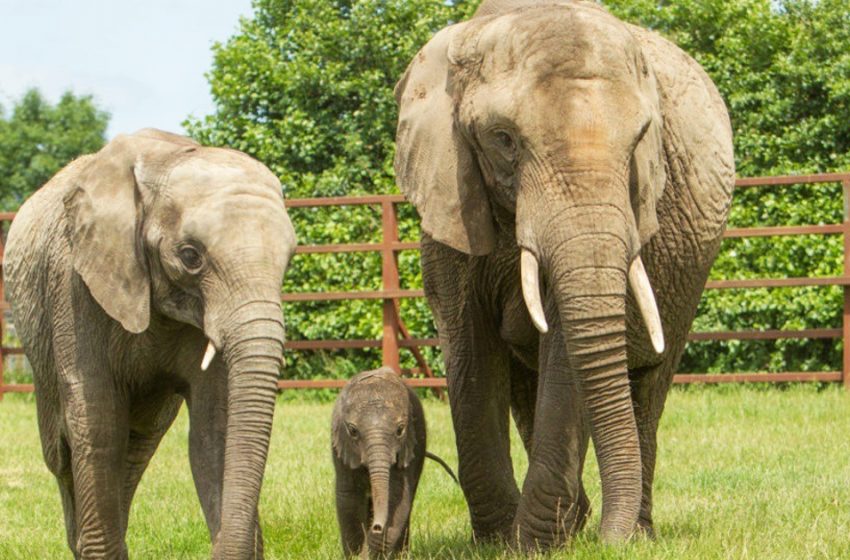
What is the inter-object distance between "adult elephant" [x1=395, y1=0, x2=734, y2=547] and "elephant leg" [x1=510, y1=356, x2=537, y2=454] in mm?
192

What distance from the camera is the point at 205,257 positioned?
585 cm

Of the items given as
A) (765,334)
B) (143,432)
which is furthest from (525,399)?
(765,334)

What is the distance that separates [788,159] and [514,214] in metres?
11.1

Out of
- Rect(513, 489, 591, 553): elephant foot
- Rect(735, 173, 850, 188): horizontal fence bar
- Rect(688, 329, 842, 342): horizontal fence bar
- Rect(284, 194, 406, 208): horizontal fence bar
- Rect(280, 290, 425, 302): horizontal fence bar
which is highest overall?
→ Rect(284, 194, 406, 208): horizontal fence bar

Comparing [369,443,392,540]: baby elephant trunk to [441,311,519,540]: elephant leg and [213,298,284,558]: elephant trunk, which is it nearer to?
[441,311,519,540]: elephant leg

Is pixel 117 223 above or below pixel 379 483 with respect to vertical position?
above

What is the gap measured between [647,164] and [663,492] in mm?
3687

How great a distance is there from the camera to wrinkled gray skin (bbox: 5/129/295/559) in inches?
223

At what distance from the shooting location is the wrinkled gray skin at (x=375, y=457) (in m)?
7.12

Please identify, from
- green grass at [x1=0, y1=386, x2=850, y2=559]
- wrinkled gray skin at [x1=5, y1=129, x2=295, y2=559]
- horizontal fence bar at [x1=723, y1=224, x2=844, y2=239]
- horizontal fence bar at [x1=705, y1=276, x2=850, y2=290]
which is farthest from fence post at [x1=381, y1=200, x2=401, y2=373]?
wrinkled gray skin at [x1=5, y1=129, x2=295, y2=559]

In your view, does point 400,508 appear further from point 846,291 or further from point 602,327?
point 846,291

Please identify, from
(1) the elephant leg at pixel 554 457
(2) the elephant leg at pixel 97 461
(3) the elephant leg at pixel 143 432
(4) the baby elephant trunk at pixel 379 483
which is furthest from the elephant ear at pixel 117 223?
(1) the elephant leg at pixel 554 457

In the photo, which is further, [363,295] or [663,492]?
[363,295]

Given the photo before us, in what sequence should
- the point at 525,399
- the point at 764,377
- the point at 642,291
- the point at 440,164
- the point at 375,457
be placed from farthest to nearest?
the point at 764,377
the point at 525,399
the point at 375,457
the point at 440,164
the point at 642,291
